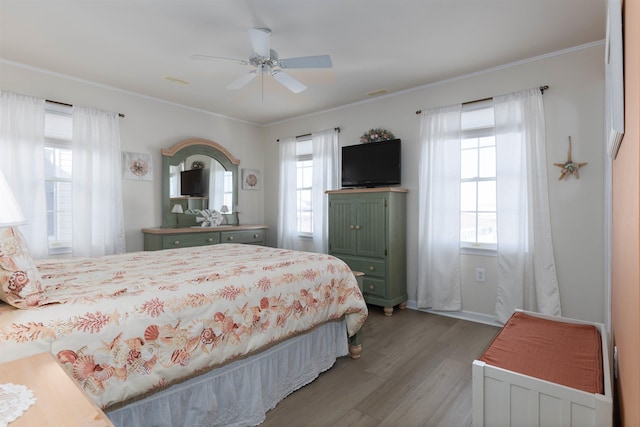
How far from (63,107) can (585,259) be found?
531cm

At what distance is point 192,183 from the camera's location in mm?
4676

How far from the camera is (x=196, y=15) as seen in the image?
2.46 m

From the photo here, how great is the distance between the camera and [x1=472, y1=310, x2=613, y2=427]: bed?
4.03 feet

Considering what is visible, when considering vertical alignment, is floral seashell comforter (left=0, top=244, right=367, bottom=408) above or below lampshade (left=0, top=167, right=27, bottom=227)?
below

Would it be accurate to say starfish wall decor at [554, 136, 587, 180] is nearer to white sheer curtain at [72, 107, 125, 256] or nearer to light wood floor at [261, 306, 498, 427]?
light wood floor at [261, 306, 498, 427]

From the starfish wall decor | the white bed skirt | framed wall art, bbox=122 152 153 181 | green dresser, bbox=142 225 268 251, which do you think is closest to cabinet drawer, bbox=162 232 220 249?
green dresser, bbox=142 225 268 251

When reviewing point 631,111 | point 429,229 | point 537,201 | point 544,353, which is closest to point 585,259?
point 537,201

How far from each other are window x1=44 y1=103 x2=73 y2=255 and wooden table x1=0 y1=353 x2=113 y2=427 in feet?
10.2

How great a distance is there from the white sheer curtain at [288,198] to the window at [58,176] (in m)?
2.65

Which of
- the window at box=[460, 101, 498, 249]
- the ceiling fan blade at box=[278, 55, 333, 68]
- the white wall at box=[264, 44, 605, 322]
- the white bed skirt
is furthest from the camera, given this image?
the window at box=[460, 101, 498, 249]

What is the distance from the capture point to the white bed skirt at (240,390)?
5.04ft

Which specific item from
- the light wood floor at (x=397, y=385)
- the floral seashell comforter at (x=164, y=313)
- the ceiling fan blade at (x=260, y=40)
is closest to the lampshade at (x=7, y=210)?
the floral seashell comforter at (x=164, y=313)

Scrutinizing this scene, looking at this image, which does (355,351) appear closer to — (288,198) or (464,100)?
(464,100)

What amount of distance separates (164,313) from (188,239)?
2889mm
